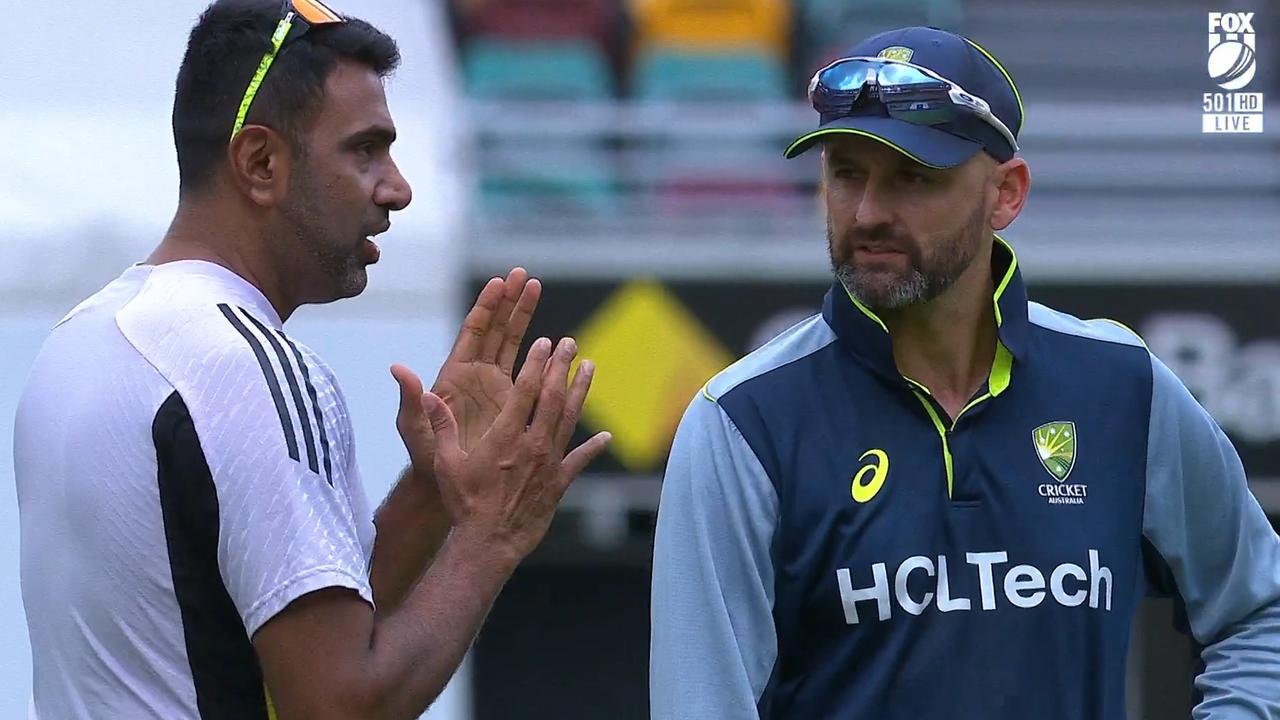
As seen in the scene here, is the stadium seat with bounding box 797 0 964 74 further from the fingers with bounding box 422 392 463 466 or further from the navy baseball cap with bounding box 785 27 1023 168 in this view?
the fingers with bounding box 422 392 463 466

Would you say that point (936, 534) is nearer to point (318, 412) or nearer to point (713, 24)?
point (318, 412)

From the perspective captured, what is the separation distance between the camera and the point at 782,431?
6.39 feet

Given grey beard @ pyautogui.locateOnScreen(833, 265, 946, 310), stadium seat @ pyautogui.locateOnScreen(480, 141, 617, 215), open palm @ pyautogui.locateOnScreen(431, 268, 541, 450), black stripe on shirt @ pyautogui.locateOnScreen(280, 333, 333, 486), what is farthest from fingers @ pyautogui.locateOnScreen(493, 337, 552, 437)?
stadium seat @ pyautogui.locateOnScreen(480, 141, 617, 215)

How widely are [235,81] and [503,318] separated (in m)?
0.47

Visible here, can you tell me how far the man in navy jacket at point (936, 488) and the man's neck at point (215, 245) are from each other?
1.83 feet

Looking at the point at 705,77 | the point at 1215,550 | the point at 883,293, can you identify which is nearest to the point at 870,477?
the point at 883,293

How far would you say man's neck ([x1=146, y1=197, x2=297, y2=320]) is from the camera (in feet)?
6.66

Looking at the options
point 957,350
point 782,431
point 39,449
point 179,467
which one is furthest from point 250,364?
point 957,350

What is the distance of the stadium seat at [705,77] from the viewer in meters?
4.64

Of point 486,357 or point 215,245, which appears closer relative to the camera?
point 215,245

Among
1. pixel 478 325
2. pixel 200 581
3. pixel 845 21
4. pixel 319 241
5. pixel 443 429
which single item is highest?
pixel 845 21

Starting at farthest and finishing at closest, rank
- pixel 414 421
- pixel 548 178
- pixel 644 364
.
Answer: pixel 548 178 → pixel 644 364 → pixel 414 421

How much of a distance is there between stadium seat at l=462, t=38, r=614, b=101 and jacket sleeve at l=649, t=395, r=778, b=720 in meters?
2.81

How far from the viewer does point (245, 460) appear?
Result: 70.3 inches
